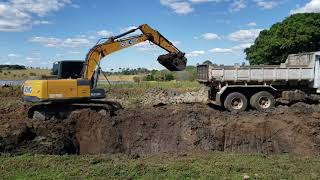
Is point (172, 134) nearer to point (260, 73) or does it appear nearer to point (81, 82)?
point (81, 82)

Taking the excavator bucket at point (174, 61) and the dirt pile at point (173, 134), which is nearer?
the dirt pile at point (173, 134)

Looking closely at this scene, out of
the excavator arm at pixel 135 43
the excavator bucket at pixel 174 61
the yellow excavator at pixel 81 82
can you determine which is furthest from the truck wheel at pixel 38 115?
the excavator bucket at pixel 174 61

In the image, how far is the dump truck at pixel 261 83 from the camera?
1869 centimetres

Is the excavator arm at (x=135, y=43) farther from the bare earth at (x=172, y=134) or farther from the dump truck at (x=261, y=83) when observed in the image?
the bare earth at (x=172, y=134)

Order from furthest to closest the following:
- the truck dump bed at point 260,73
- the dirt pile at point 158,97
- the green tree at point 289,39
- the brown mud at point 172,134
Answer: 1. the green tree at point 289,39
2. the dirt pile at point 158,97
3. the truck dump bed at point 260,73
4. the brown mud at point 172,134

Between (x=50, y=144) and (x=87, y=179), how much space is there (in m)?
4.15

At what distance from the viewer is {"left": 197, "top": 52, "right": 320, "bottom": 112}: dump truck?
18.7 metres

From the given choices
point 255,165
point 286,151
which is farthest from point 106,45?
point 255,165

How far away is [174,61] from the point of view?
59.9ft

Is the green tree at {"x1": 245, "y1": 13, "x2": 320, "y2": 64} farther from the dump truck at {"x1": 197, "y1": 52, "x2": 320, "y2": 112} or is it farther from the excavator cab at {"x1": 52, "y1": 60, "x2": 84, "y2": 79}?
the excavator cab at {"x1": 52, "y1": 60, "x2": 84, "y2": 79}

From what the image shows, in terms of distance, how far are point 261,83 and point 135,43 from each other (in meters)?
5.62

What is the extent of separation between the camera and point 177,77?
55094mm

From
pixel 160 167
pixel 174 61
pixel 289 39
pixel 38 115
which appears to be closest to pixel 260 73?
pixel 174 61

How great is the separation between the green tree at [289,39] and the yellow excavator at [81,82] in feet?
98.4
